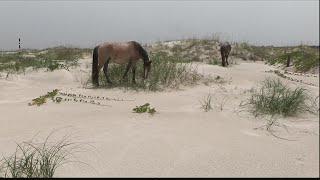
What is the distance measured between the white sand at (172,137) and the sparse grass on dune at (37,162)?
5.7 inches

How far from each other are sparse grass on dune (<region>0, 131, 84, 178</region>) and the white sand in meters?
0.14

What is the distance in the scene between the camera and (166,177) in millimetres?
4156

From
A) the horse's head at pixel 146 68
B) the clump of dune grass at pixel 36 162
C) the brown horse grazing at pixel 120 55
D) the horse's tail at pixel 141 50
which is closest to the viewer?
the clump of dune grass at pixel 36 162

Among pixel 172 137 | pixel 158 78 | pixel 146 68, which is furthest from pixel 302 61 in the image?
pixel 172 137

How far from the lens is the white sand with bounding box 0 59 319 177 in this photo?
14.4 feet

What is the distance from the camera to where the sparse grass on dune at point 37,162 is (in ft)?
12.9

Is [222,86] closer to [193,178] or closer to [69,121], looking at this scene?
[69,121]

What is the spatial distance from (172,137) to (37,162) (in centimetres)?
186

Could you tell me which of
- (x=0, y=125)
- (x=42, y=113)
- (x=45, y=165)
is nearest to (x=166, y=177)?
(x=45, y=165)

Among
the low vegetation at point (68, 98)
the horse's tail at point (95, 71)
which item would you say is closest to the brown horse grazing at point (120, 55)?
the horse's tail at point (95, 71)

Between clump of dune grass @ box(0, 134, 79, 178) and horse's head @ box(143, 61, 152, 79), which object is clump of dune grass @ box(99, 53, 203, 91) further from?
clump of dune grass @ box(0, 134, 79, 178)

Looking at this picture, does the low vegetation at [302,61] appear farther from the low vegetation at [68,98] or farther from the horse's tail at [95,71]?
the low vegetation at [68,98]

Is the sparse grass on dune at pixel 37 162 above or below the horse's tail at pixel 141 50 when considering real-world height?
below

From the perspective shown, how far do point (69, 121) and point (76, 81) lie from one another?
5340 mm
